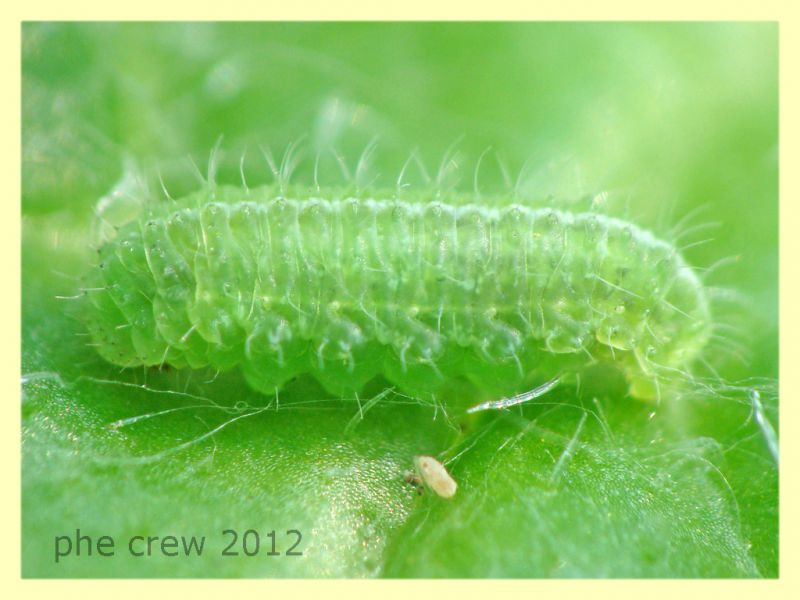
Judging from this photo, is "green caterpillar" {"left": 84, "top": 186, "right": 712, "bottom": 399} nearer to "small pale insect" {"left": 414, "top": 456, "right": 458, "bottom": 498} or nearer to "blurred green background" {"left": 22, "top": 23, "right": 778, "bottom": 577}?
"blurred green background" {"left": 22, "top": 23, "right": 778, "bottom": 577}

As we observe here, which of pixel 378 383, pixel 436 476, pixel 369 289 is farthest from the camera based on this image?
pixel 378 383

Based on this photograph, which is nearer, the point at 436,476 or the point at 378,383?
the point at 436,476

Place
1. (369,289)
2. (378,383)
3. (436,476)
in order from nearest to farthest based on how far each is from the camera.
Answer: (436,476) → (369,289) → (378,383)

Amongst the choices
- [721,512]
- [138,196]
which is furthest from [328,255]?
[721,512]

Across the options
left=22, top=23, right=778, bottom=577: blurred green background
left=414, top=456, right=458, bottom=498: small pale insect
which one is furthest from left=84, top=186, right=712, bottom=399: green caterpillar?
left=414, top=456, right=458, bottom=498: small pale insect

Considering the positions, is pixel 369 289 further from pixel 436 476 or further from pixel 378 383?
pixel 436 476

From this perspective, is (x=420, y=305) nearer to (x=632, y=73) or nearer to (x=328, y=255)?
(x=328, y=255)

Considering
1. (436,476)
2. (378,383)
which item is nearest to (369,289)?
(378,383)
